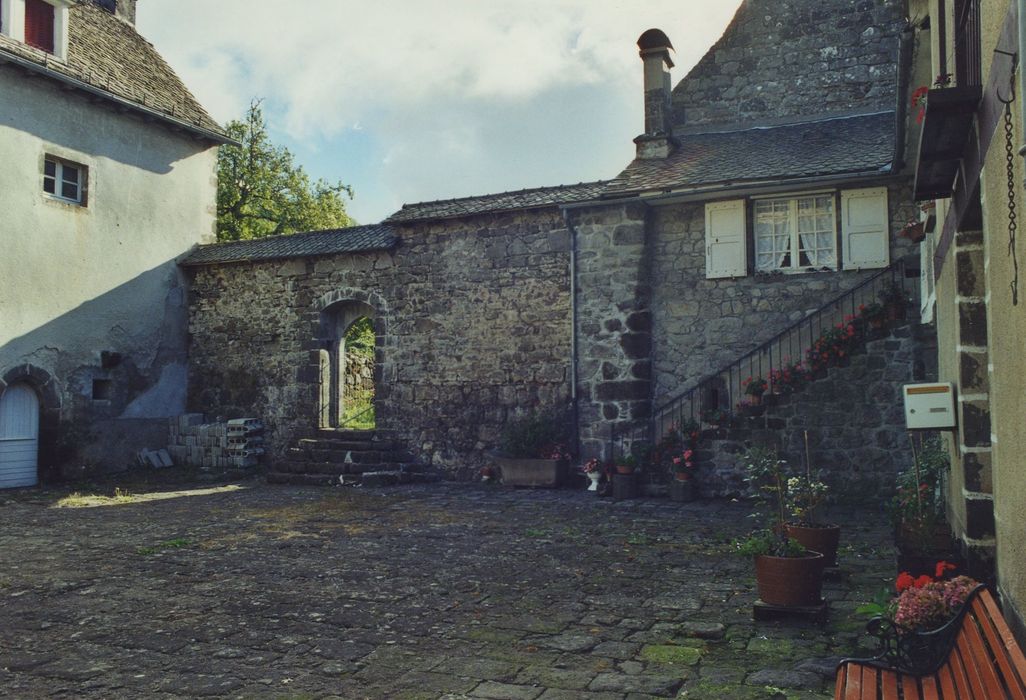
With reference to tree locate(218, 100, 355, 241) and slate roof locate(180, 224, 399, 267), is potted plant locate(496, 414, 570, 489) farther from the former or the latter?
tree locate(218, 100, 355, 241)

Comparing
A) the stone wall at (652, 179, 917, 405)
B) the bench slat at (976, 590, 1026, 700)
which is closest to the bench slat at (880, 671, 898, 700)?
the bench slat at (976, 590, 1026, 700)

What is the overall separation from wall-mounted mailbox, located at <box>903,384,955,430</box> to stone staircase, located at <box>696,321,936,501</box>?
178 inches

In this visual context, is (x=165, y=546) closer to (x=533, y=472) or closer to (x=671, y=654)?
(x=671, y=654)

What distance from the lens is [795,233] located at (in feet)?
35.9

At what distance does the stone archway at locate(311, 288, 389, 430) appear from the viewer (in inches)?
539

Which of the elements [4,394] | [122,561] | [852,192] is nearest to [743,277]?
[852,192]

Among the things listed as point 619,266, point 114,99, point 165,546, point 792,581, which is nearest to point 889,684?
point 792,581

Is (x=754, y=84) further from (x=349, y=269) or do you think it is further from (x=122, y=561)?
(x=122, y=561)

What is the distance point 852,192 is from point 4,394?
12.9 m

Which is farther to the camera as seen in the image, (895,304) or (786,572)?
(895,304)

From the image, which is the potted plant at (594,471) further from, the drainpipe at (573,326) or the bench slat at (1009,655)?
the bench slat at (1009,655)

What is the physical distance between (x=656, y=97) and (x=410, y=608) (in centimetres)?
1020

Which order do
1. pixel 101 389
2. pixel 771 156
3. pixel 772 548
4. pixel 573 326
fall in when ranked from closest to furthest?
pixel 772 548 < pixel 771 156 < pixel 573 326 < pixel 101 389

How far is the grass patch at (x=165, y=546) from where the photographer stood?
24.3 ft
